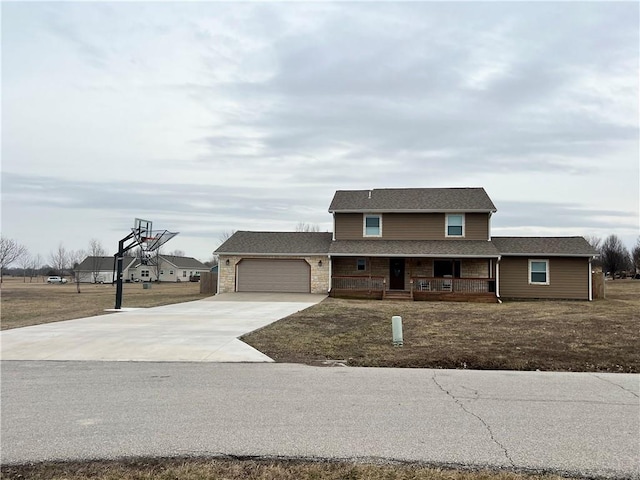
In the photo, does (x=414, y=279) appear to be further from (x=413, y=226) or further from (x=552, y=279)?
(x=552, y=279)

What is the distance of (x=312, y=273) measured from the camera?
2798cm

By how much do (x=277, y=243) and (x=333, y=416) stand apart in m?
24.1

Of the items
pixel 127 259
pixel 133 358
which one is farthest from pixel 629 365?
pixel 127 259

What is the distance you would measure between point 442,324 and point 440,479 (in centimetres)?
1077

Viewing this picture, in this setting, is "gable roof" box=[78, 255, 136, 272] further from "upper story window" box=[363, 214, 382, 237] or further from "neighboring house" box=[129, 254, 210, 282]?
"upper story window" box=[363, 214, 382, 237]

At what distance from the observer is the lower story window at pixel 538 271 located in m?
27.0

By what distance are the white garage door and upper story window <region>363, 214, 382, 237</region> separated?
13.3 ft

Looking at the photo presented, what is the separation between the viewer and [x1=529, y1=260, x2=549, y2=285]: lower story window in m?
27.0

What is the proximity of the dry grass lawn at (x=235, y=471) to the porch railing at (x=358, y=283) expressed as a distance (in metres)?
22.2

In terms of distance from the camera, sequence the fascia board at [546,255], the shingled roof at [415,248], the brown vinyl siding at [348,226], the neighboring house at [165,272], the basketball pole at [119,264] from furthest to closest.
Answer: the neighboring house at [165,272] < the brown vinyl siding at [348,226] < the fascia board at [546,255] < the shingled roof at [415,248] < the basketball pole at [119,264]

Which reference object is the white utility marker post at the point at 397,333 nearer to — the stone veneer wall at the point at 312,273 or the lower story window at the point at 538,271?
the stone veneer wall at the point at 312,273

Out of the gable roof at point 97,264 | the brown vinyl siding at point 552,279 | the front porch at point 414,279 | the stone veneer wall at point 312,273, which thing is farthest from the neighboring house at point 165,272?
the brown vinyl siding at point 552,279

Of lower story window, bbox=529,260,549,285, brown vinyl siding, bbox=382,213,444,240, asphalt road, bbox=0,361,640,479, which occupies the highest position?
brown vinyl siding, bbox=382,213,444,240

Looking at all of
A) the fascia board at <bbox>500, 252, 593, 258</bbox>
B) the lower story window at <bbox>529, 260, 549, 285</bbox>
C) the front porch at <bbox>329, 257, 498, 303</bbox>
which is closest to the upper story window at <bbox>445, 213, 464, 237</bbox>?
the front porch at <bbox>329, 257, 498, 303</bbox>
